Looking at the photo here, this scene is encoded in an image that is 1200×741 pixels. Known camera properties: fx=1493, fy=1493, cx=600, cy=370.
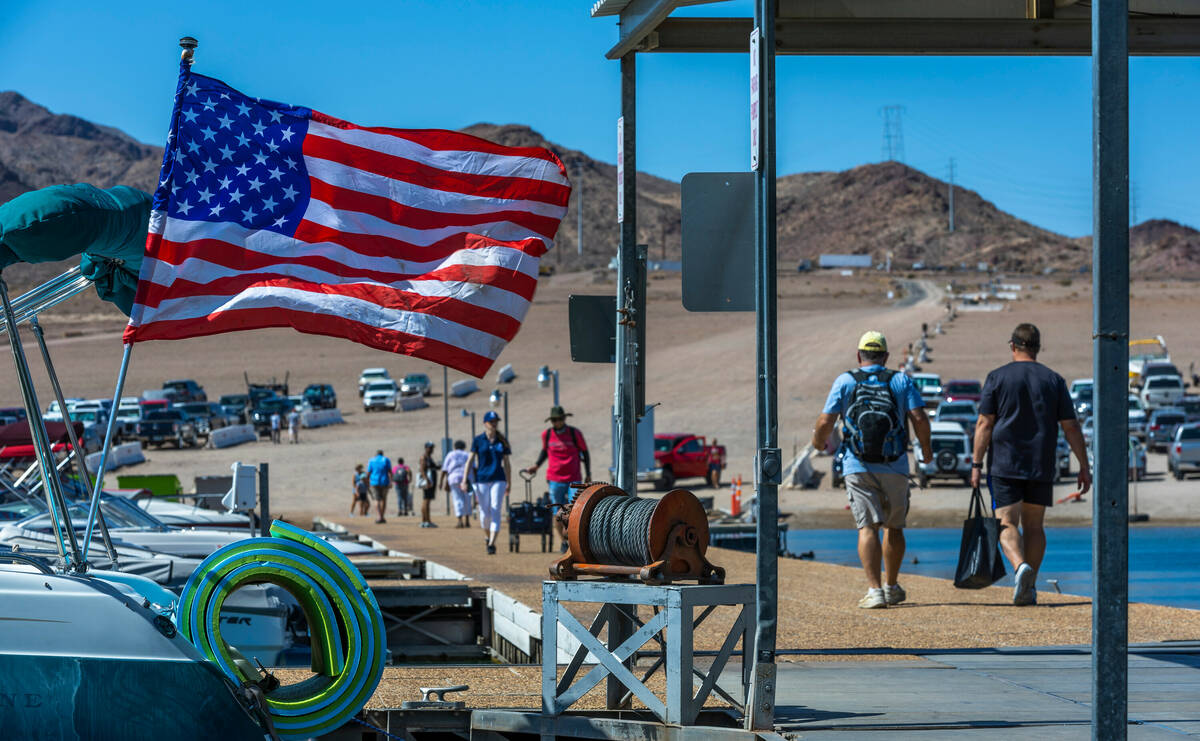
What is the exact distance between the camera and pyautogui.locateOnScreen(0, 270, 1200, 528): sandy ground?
48.4 metres

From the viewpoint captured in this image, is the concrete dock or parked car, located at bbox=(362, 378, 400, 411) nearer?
the concrete dock

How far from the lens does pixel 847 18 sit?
33.4 ft

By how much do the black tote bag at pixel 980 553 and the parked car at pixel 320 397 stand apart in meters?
60.1

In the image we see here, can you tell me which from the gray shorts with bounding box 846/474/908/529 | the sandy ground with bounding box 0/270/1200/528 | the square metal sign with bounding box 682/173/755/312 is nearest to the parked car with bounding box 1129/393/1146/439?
the sandy ground with bounding box 0/270/1200/528

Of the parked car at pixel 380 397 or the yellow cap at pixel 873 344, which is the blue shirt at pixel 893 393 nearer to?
the yellow cap at pixel 873 344

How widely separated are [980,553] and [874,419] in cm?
146

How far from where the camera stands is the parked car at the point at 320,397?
69.8 m

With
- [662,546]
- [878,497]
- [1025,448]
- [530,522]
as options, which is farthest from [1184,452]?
[662,546]

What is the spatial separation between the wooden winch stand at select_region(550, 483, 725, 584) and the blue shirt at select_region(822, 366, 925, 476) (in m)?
4.14

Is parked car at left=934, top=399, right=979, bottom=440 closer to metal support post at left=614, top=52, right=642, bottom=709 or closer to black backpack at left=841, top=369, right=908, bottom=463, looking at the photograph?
black backpack at left=841, top=369, right=908, bottom=463

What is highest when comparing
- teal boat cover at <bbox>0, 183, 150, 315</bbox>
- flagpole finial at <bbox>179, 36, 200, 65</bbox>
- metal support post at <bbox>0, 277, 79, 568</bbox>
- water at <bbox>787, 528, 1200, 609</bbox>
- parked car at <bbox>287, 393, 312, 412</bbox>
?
flagpole finial at <bbox>179, 36, 200, 65</bbox>

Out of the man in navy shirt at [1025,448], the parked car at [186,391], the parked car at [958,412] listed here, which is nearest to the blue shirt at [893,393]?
the man in navy shirt at [1025,448]

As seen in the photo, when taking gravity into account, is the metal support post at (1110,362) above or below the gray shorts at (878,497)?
above

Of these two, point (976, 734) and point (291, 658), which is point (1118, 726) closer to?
point (976, 734)
